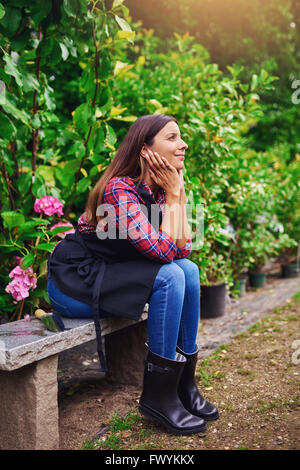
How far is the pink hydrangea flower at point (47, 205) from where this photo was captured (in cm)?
269

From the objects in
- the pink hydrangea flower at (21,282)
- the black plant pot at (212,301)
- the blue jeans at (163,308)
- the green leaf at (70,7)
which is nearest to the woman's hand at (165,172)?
the blue jeans at (163,308)

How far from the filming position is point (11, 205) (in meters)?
2.93

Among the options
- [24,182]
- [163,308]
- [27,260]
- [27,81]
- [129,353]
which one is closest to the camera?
[163,308]

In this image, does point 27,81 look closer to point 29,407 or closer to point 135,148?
→ point 135,148

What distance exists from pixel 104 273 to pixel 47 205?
2.85 ft

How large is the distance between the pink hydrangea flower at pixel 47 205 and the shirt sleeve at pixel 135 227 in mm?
733

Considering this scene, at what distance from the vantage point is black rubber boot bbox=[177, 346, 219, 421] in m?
2.14

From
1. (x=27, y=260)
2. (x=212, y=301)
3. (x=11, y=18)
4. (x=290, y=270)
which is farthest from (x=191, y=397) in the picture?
(x=290, y=270)

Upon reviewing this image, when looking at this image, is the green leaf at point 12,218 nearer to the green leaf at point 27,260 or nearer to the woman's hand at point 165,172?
the green leaf at point 27,260

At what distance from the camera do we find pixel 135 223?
1.99m

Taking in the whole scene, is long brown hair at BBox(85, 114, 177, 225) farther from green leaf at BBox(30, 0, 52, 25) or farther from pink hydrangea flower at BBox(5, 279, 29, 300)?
green leaf at BBox(30, 0, 52, 25)

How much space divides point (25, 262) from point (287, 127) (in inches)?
276

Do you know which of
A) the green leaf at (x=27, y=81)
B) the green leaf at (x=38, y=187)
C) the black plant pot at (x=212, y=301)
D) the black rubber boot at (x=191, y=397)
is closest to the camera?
the black rubber boot at (x=191, y=397)

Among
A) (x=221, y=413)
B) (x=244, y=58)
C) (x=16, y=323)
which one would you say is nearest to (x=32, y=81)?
(x=16, y=323)
